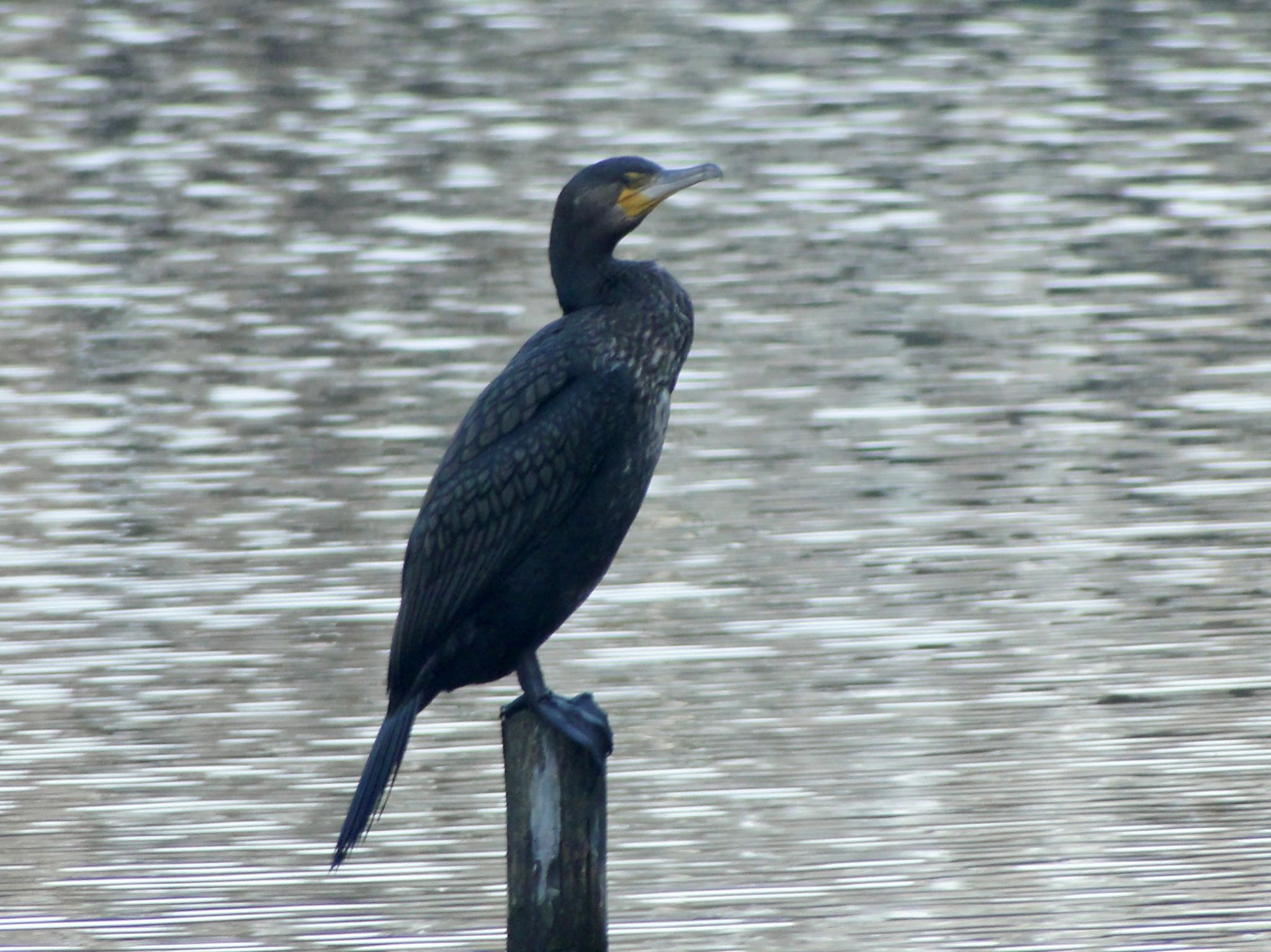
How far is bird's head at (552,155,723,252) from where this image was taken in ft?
17.3

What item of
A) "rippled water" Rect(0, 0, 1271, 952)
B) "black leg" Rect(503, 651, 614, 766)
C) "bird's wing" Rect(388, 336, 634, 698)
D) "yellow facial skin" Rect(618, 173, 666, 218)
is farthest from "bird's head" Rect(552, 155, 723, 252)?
"rippled water" Rect(0, 0, 1271, 952)

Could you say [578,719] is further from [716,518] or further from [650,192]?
[716,518]

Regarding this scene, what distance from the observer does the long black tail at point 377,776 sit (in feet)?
15.9

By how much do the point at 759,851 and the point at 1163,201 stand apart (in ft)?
33.1

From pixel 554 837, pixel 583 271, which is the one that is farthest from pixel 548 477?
pixel 554 837

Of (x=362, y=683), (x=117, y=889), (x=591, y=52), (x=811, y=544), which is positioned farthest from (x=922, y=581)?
(x=591, y=52)

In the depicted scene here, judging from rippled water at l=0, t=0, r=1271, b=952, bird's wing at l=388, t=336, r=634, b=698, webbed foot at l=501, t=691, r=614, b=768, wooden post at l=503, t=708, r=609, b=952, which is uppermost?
bird's wing at l=388, t=336, r=634, b=698

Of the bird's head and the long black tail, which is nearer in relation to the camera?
the long black tail

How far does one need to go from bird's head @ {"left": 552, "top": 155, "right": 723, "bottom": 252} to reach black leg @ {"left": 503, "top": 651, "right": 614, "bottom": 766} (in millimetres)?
998

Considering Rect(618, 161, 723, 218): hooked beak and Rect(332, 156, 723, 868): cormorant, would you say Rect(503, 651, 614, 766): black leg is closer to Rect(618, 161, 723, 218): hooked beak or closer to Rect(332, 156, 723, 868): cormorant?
Rect(332, 156, 723, 868): cormorant

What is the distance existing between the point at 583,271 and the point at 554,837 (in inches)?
49.0

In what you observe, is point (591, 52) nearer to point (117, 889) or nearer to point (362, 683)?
point (362, 683)

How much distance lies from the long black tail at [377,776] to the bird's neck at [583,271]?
98 centimetres

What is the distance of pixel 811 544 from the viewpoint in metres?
9.39
